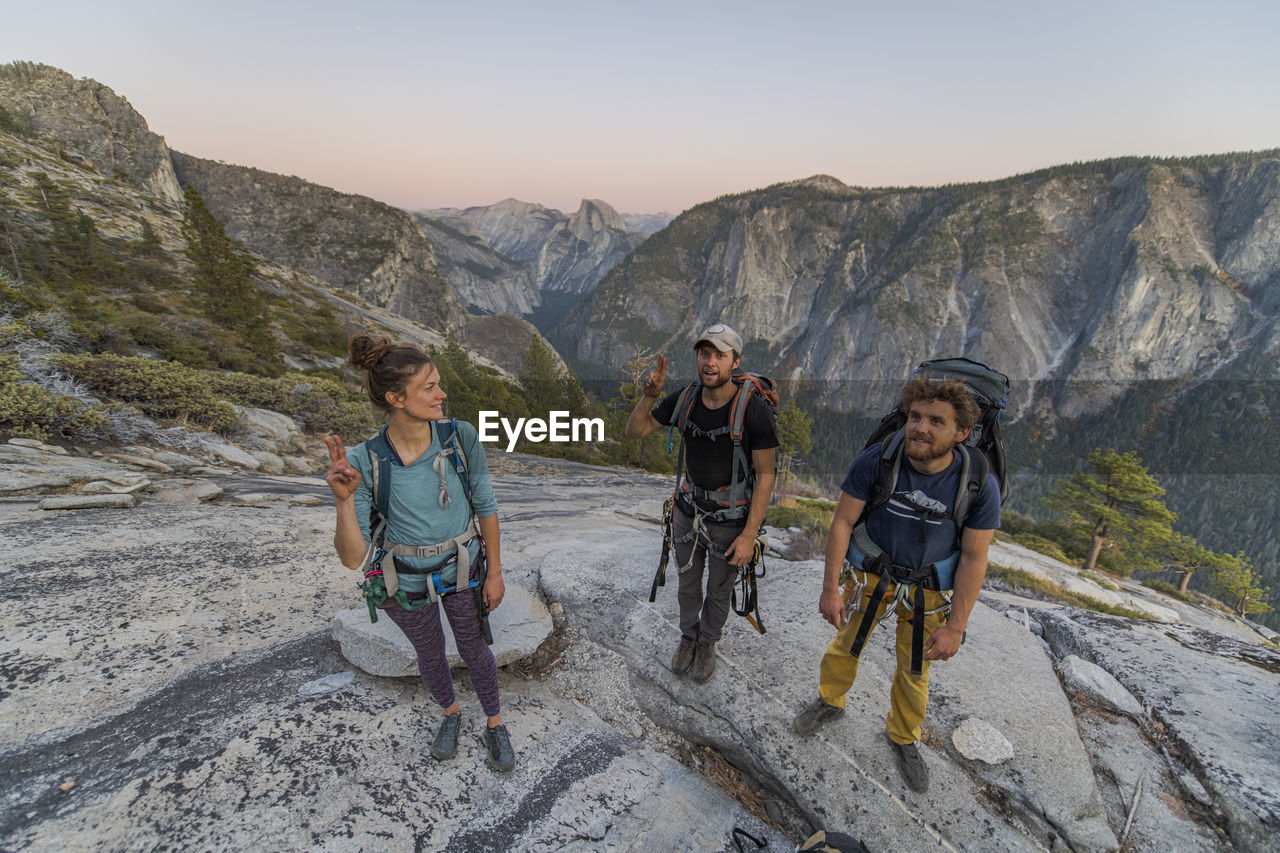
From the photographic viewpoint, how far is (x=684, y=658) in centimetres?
465

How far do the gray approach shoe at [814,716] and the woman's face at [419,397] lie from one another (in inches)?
149

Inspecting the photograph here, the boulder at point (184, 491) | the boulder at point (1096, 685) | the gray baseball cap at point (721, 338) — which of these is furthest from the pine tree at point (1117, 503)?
the boulder at point (184, 491)

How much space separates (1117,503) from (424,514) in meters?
45.5

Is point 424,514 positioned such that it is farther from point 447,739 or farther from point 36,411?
point 36,411

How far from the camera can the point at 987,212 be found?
582ft

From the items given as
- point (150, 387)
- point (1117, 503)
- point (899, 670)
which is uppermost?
point (899, 670)

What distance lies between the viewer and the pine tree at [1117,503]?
30797 millimetres

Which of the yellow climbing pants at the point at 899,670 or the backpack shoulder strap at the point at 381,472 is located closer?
the backpack shoulder strap at the point at 381,472

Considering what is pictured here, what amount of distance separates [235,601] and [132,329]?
18819mm

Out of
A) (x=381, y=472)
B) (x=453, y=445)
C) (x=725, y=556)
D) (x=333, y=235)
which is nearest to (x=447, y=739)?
(x=381, y=472)

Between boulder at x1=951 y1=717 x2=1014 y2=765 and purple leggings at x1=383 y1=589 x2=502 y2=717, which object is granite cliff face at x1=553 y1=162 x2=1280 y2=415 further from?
purple leggings at x1=383 y1=589 x2=502 y2=717

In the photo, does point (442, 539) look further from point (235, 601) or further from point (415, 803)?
point (235, 601)

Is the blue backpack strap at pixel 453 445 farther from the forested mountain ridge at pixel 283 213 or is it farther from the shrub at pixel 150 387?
the forested mountain ridge at pixel 283 213

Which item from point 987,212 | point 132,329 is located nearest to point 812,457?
point 987,212
